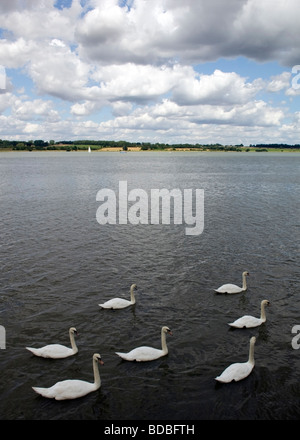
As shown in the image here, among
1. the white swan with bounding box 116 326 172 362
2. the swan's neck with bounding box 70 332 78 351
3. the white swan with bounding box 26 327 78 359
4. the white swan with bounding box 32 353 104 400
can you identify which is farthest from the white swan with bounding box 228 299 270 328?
the white swan with bounding box 32 353 104 400

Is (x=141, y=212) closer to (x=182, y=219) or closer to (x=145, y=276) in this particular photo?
(x=182, y=219)

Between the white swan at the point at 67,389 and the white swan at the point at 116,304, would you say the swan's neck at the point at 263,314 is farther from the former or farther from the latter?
the white swan at the point at 67,389

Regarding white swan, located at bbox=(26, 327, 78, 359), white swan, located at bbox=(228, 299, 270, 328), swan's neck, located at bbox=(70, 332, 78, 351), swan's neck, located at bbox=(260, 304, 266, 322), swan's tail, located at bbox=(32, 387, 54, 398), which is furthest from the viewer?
swan's neck, located at bbox=(260, 304, 266, 322)

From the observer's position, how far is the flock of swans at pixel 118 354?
12680mm

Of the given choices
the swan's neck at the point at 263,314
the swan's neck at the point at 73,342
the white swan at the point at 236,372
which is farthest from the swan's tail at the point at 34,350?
the swan's neck at the point at 263,314

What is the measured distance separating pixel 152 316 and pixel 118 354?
3.91 m

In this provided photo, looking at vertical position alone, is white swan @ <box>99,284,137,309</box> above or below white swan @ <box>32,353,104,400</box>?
above

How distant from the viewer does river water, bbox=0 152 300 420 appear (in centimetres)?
1261

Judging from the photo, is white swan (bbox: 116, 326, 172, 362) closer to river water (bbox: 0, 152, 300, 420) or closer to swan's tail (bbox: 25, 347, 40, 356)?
river water (bbox: 0, 152, 300, 420)

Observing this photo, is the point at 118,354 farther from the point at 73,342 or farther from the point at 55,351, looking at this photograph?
the point at 55,351

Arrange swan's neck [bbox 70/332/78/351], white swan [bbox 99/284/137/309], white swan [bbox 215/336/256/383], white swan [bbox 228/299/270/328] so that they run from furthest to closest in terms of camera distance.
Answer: white swan [bbox 99/284/137/309] < white swan [bbox 228/299/270/328] < swan's neck [bbox 70/332/78/351] < white swan [bbox 215/336/256/383]

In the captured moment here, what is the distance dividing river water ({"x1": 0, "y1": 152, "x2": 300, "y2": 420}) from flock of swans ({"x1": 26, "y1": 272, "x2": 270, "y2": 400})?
26 centimetres

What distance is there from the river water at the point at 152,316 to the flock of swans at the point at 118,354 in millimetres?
261

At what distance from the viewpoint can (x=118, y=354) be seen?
14.8m
